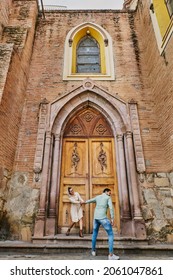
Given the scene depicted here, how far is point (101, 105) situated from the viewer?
6566 mm

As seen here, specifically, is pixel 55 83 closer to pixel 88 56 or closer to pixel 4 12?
pixel 88 56

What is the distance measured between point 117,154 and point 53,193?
7.18ft

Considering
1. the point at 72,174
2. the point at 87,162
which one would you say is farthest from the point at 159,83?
the point at 72,174

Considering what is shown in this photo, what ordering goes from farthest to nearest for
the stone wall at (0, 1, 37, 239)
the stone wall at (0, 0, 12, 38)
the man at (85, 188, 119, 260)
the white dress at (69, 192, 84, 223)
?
the stone wall at (0, 0, 12, 38) → the stone wall at (0, 1, 37, 239) → the white dress at (69, 192, 84, 223) → the man at (85, 188, 119, 260)

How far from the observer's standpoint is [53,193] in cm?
530

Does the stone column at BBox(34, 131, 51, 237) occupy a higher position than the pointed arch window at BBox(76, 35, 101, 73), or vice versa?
the pointed arch window at BBox(76, 35, 101, 73)

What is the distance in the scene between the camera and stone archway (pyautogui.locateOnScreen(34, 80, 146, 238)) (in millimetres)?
5016

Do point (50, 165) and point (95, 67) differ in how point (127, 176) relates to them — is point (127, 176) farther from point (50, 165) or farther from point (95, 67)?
point (95, 67)

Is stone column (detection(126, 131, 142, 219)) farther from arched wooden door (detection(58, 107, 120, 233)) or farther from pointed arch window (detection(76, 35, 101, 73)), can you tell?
pointed arch window (detection(76, 35, 101, 73))

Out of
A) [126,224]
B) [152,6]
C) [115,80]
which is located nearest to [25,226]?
[126,224]

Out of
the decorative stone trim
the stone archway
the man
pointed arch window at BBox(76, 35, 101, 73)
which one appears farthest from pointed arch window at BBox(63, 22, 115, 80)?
the man

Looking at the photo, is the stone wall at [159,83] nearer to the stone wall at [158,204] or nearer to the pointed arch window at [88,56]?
the stone wall at [158,204]

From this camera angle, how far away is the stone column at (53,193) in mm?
4938

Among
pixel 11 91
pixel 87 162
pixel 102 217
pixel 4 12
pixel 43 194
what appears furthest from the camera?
pixel 4 12
